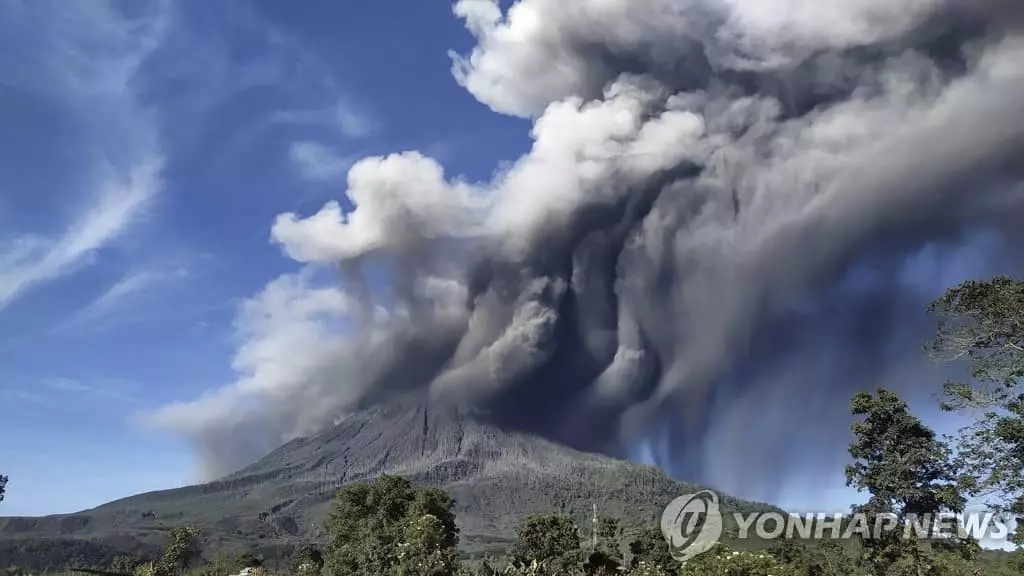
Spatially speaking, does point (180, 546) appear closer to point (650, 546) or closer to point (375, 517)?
point (375, 517)

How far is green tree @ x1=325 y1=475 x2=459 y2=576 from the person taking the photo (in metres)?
57.1

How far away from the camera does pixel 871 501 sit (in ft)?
179

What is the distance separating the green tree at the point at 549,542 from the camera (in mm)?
66519

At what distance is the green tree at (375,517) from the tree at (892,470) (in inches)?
1267

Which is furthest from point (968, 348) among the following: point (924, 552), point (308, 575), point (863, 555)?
point (308, 575)

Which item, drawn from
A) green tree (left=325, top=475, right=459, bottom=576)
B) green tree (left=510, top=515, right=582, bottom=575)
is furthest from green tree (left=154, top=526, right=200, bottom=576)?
green tree (left=510, top=515, right=582, bottom=575)

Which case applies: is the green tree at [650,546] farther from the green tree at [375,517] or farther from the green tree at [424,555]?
the green tree at [424,555]

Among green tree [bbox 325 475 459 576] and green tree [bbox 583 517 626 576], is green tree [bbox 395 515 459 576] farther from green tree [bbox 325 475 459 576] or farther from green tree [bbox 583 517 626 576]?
green tree [bbox 583 517 626 576]

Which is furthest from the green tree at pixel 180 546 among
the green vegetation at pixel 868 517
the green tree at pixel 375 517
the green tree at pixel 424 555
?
the green tree at pixel 424 555

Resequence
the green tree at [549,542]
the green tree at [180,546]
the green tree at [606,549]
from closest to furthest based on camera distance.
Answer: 1. the green tree at [606,549]
2. the green tree at [549,542]
3. the green tree at [180,546]

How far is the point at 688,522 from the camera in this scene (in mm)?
72250

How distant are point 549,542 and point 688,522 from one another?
14521 mm

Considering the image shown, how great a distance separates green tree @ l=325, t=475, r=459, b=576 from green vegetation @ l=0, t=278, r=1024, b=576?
161 mm

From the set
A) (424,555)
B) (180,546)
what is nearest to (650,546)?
(424,555)
